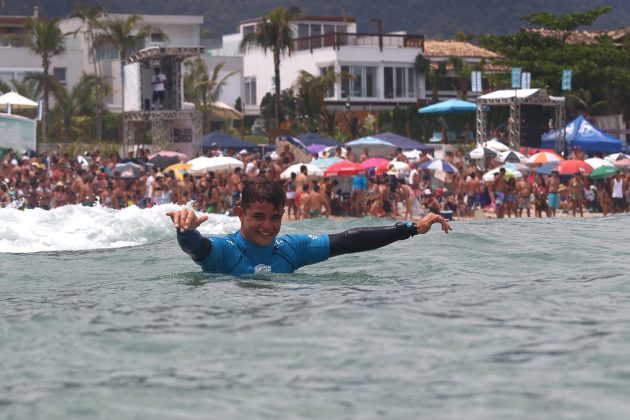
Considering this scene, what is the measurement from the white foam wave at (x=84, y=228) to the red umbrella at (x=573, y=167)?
10.6 metres

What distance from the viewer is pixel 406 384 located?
5.37m

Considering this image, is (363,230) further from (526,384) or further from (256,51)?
(256,51)

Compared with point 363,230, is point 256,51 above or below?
above

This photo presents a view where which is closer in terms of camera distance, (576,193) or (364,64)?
(576,193)

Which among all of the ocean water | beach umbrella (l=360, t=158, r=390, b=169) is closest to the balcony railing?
beach umbrella (l=360, t=158, r=390, b=169)

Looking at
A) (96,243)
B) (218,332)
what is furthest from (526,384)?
(96,243)

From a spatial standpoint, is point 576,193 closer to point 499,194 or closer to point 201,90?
point 499,194

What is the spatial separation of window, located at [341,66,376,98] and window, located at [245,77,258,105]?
10358mm

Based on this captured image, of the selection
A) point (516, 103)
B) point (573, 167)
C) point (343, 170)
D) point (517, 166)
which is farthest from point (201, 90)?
point (573, 167)

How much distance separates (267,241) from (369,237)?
777 mm

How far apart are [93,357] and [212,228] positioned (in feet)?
44.8

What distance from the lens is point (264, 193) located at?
780 centimetres

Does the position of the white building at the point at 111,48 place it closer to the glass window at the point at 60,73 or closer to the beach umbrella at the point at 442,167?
the glass window at the point at 60,73

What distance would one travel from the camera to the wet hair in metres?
7.81
